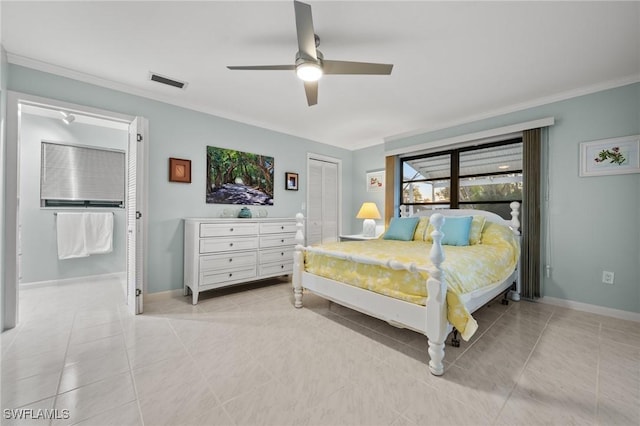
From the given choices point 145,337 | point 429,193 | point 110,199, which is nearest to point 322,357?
point 145,337

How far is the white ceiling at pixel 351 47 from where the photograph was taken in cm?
183

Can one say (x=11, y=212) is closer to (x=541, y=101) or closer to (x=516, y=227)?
(x=516, y=227)

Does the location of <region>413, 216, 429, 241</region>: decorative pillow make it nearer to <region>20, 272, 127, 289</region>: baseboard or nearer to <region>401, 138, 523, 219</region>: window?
<region>401, 138, 523, 219</region>: window

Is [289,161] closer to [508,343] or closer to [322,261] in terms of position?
[322,261]

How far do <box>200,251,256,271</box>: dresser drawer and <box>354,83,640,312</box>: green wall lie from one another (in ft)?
11.8

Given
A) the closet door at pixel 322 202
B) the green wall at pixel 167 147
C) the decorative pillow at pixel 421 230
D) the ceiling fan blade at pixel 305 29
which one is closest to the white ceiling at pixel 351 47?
the green wall at pixel 167 147

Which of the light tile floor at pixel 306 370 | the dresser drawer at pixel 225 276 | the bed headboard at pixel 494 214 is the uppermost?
the bed headboard at pixel 494 214

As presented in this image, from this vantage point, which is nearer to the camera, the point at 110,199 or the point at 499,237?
the point at 499,237

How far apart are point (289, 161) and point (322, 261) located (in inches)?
89.7

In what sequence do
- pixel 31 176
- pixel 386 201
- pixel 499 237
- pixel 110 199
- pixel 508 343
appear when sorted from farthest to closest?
pixel 386 201 < pixel 110 199 < pixel 31 176 < pixel 499 237 < pixel 508 343

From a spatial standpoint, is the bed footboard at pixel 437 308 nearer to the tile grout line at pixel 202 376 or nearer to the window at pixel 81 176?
the tile grout line at pixel 202 376

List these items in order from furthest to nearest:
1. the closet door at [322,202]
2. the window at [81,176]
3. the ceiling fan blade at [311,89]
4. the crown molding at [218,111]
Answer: the closet door at [322,202], the window at [81,176], the crown molding at [218,111], the ceiling fan blade at [311,89]

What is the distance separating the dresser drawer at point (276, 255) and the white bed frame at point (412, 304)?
798 millimetres

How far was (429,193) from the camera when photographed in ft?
14.4
